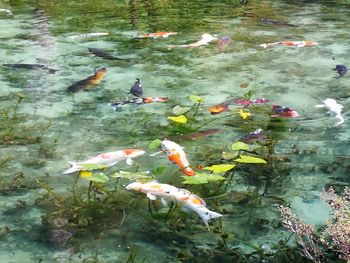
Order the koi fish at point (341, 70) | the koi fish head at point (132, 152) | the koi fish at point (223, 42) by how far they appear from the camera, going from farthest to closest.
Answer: the koi fish at point (223, 42) → the koi fish at point (341, 70) → the koi fish head at point (132, 152)

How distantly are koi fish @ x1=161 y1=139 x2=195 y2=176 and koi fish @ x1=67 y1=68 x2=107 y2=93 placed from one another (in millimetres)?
2030

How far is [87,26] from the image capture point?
9.05m

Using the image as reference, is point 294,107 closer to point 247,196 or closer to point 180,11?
point 247,196

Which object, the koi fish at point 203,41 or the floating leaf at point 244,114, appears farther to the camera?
the koi fish at point 203,41

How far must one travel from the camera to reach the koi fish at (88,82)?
17.9ft

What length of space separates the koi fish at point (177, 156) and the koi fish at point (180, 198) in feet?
1.37

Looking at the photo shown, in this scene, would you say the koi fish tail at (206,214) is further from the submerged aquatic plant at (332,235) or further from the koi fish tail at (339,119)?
the koi fish tail at (339,119)

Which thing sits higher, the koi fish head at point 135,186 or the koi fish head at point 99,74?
the koi fish head at point 135,186

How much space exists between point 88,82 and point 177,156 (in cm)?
227

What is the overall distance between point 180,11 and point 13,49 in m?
4.23

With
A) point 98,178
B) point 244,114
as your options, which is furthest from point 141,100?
point 98,178

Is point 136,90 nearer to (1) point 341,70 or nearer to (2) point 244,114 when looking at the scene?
(2) point 244,114

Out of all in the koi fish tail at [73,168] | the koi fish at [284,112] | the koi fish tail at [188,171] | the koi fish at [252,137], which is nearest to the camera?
the koi fish tail at [73,168]

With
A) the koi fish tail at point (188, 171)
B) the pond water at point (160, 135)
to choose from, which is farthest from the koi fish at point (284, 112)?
the koi fish tail at point (188, 171)
